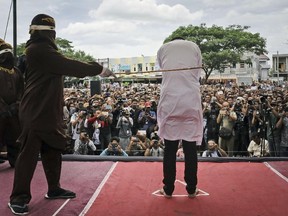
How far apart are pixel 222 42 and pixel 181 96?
32.4 m

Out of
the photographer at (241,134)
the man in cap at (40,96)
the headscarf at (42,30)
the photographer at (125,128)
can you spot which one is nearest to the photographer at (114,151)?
the photographer at (125,128)

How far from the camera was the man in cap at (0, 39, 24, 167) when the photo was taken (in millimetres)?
4184

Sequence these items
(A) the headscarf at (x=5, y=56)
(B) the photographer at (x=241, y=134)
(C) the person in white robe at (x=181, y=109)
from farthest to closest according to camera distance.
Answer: (B) the photographer at (x=241, y=134) < (A) the headscarf at (x=5, y=56) < (C) the person in white robe at (x=181, y=109)

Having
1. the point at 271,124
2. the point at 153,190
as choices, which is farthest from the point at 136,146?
the point at 153,190

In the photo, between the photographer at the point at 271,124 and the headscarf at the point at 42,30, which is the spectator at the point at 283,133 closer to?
the photographer at the point at 271,124

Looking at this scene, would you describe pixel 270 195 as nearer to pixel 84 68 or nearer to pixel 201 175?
pixel 201 175

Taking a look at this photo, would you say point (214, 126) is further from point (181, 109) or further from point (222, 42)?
point (222, 42)

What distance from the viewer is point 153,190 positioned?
3537mm

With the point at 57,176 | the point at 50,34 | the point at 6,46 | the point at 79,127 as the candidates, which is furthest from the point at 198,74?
the point at 79,127

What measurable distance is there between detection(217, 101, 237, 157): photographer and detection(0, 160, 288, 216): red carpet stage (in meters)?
3.51

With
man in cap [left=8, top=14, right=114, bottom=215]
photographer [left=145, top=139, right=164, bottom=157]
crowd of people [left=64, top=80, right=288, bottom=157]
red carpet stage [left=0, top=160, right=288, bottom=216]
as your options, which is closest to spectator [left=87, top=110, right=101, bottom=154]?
crowd of people [left=64, top=80, right=288, bottom=157]

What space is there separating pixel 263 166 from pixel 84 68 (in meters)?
2.64

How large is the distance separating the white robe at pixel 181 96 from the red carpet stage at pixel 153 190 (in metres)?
0.57

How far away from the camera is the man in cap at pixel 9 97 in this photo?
13.7 ft
